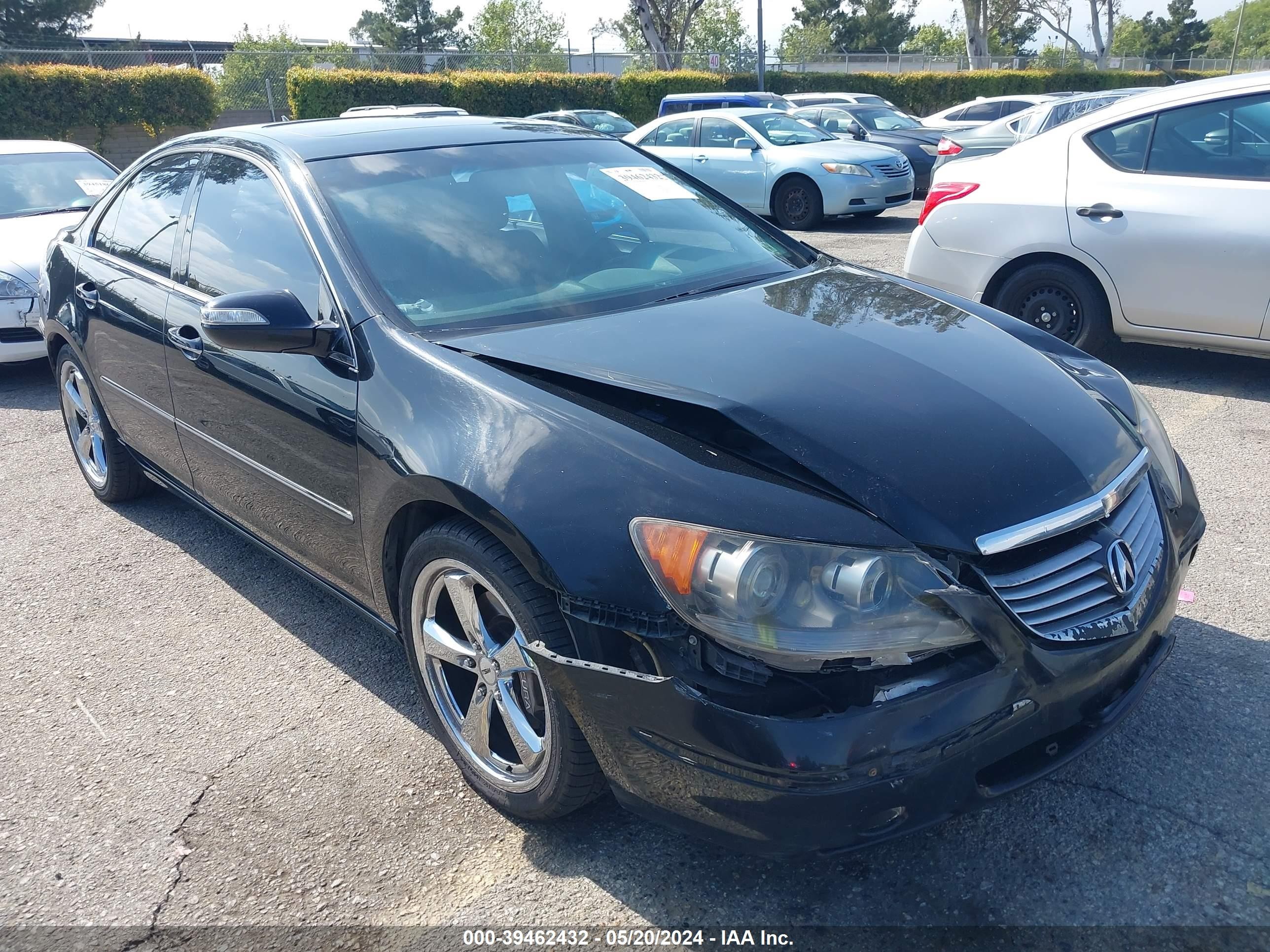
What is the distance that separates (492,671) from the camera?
8.21 feet

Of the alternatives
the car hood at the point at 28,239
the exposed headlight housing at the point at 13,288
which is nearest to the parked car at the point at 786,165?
the car hood at the point at 28,239

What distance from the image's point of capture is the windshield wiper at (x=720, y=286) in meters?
3.09

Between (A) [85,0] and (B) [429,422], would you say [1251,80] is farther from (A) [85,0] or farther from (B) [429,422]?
(A) [85,0]

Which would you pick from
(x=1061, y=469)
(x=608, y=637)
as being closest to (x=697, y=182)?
(x=1061, y=469)

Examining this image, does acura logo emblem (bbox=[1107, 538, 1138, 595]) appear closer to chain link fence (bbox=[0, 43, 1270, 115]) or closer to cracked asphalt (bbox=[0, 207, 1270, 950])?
cracked asphalt (bbox=[0, 207, 1270, 950])

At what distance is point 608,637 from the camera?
82.3 inches

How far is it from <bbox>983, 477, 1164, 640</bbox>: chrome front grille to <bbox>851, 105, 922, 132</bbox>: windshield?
1523 centimetres

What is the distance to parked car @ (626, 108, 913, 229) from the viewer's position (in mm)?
12406

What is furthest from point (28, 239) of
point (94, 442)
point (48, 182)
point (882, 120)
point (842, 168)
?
point (882, 120)

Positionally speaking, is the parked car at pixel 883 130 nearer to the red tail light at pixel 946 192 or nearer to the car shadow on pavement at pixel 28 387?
the red tail light at pixel 946 192

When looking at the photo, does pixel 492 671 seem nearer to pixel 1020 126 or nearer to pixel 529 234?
pixel 529 234

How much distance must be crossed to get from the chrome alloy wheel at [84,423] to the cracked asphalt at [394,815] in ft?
3.42

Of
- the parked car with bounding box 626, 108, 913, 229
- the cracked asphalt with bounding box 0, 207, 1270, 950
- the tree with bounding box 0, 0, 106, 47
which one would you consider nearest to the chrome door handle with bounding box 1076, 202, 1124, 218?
the cracked asphalt with bounding box 0, 207, 1270, 950

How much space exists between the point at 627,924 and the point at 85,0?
5177 cm
